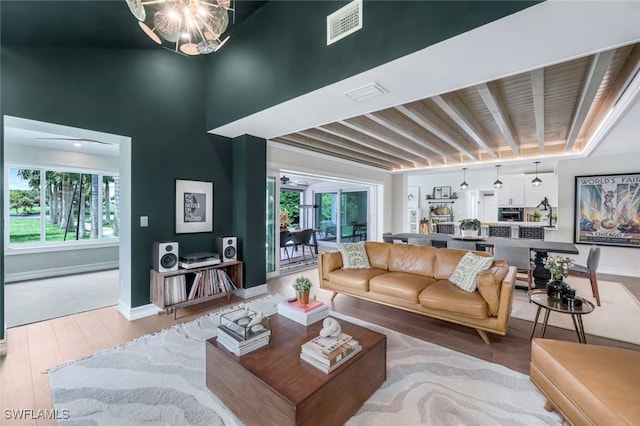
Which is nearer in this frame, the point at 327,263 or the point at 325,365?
the point at 325,365

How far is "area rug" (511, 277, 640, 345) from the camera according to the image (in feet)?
9.30

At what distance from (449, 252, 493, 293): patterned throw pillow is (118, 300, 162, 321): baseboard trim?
3694mm

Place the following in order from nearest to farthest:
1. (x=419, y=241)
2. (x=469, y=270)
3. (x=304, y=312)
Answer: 1. (x=304, y=312)
2. (x=469, y=270)
3. (x=419, y=241)

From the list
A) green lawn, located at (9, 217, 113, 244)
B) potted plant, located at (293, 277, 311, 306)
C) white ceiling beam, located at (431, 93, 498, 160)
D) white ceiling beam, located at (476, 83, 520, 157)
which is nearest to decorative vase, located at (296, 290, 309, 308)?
potted plant, located at (293, 277, 311, 306)

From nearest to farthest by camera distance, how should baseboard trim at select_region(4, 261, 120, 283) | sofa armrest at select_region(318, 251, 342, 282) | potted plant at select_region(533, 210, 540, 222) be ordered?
sofa armrest at select_region(318, 251, 342, 282)
baseboard trim at select_region(4, 261, 120, 283)
potted plant at select_region(533, 210, 540, 222)

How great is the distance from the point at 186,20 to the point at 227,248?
282 cm

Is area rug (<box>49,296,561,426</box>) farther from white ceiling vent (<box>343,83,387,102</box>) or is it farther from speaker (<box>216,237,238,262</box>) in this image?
white ceiling vent (<box>343,83,387,102</box>)

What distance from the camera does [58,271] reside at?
5117mm

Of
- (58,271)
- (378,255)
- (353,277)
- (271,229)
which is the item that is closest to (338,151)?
(271,229)

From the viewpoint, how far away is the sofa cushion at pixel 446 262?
324 cm

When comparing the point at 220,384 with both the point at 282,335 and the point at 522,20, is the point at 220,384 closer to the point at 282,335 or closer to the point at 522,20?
the point at 282,335

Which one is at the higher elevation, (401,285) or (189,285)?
(401,285)

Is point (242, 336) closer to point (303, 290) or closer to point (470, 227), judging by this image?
point (303, 290)

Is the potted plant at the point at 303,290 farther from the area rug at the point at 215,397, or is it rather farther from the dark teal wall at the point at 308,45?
the dark teal wall at the point at 308,45
